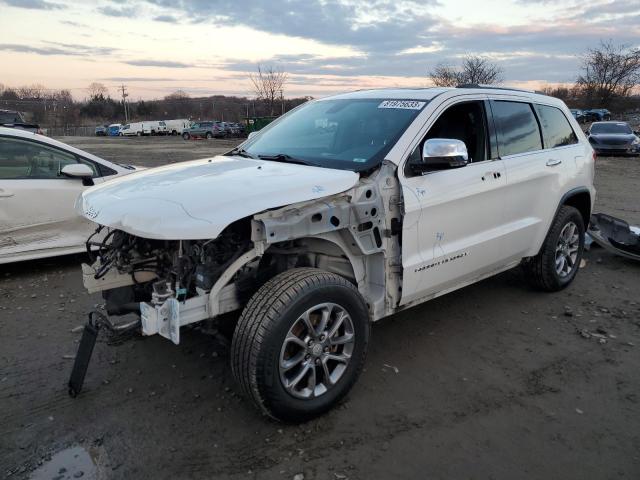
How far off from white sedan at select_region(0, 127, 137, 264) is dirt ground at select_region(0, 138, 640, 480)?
753 millimetres

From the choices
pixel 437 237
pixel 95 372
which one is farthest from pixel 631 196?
pixel 95 372

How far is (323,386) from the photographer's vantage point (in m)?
3.16

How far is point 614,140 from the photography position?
846 inches

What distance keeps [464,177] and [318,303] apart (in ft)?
5.30

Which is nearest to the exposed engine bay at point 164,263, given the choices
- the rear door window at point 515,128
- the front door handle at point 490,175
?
the front door handle at point 490,175

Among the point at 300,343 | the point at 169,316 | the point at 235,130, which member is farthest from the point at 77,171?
the point at 235,130

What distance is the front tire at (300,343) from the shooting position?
282 centimetres

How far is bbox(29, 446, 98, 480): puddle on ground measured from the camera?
269 centimetres

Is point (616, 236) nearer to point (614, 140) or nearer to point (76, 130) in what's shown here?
point (614, 140)

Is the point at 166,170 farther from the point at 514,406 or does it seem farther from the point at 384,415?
the point at 514,406

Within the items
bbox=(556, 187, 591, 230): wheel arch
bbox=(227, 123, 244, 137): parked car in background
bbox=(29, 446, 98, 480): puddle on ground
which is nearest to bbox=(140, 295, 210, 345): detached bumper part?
bbox=(29, 446, 98, 480): puddle on ground

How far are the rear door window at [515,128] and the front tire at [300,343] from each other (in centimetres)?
210

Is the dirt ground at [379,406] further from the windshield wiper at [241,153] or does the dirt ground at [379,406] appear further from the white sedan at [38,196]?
the windshield wiper at [241,153]

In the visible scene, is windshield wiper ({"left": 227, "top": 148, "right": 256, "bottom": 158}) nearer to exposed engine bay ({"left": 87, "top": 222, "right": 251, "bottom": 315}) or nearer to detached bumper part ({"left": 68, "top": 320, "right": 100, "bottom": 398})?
exposed engine bay ({"left": 87, "top": 222, "right": 251, "bottom": 315})
